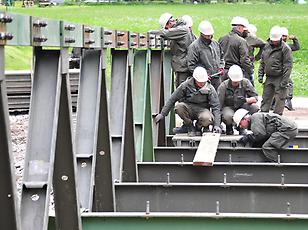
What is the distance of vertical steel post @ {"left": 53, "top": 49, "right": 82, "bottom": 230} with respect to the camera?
219 inches

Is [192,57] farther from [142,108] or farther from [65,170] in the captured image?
[65,170]

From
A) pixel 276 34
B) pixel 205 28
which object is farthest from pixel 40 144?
pixel 276 34

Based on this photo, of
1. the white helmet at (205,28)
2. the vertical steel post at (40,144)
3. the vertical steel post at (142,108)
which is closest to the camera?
the vertical steel post at (40,144)

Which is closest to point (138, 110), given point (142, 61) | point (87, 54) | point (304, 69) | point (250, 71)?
point (142, 61)

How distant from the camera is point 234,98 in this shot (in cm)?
1160

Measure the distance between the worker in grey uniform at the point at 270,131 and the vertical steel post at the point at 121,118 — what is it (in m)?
1.66

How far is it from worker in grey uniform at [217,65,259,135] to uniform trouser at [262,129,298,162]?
5.28ft

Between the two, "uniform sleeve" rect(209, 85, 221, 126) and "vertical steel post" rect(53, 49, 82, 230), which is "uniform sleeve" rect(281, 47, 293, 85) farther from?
"vertical steel post" rect(53, 49, 82, 230)

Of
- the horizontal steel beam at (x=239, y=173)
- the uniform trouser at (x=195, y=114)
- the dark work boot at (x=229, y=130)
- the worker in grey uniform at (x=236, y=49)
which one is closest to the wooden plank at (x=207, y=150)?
the horizontal steel beam at (x=239, y=173)

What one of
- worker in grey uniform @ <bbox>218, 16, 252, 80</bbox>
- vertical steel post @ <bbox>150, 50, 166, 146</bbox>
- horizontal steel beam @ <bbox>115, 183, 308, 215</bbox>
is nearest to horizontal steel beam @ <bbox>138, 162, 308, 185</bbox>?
horizontal steel beam @ <bbox>115, 183, 308, 215</bbox>

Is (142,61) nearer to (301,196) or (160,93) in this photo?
(160,93)

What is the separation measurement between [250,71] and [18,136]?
15.9ft

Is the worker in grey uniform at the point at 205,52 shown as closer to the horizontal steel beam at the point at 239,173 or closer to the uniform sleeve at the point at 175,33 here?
the uniform sleeve at the point at 175,33

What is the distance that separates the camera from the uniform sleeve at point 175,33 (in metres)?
12.2
